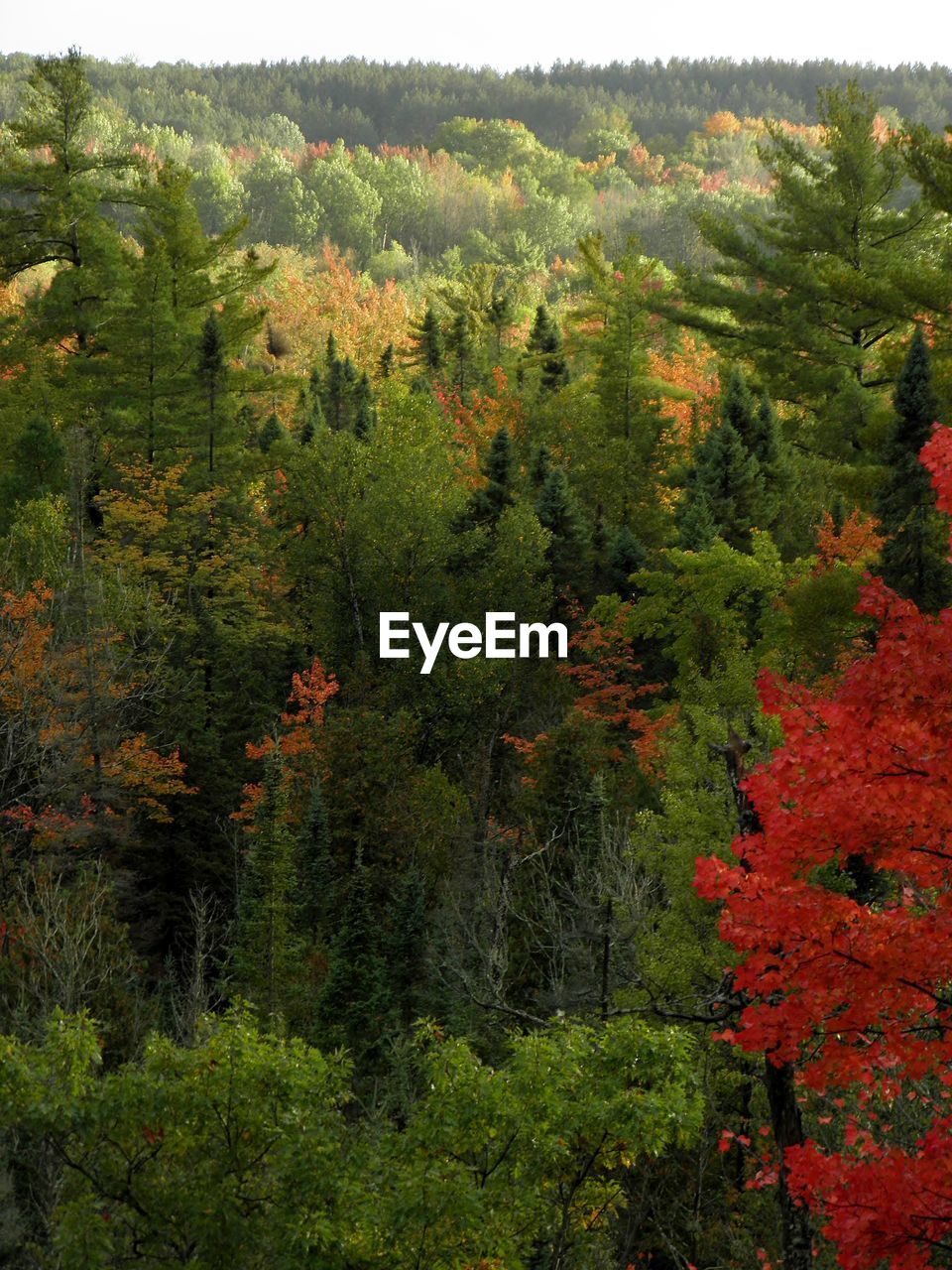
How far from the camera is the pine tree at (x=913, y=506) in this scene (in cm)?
2355

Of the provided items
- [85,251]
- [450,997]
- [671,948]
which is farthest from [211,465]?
[671,948]

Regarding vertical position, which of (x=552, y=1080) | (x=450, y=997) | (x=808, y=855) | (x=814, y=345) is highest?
(x=814, y=345)

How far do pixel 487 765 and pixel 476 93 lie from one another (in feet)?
574

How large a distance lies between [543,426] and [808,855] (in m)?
38.4

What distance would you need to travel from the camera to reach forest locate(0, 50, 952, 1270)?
10.6m

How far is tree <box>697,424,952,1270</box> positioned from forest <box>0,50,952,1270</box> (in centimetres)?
4

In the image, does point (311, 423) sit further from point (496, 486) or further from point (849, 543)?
point (849, 543)

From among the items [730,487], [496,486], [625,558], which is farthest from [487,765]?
[730,487]

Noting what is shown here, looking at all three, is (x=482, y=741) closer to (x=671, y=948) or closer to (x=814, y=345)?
(x=814, y=345)

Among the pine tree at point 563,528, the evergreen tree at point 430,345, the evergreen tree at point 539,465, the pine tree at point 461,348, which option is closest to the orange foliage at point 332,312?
the evergreen tree at point 430,345

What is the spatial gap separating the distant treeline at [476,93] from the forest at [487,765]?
4781 inches

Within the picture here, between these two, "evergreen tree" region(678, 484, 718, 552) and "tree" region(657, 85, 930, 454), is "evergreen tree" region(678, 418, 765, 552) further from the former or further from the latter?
"tree" region(657, 85, 930, 454)

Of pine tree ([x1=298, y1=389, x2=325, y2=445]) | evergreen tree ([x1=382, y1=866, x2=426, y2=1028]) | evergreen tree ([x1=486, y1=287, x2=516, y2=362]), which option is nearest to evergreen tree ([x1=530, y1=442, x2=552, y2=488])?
pine tree ([x1=298, y1=389, x2=325, y2=445])

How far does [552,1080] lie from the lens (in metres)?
11.5
